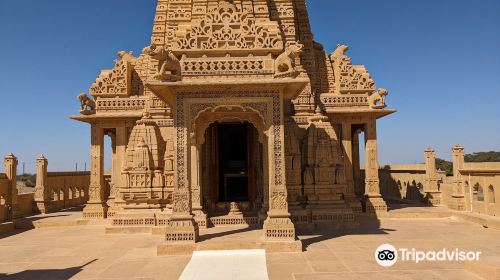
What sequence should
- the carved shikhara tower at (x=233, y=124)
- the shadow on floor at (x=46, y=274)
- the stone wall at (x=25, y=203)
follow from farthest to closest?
the stone wall at (x=25, y=203) < the carved shikhara tower at (x=233, y=124) < the shadow on floor at (x=46, y=274)

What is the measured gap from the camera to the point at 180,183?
955 cm

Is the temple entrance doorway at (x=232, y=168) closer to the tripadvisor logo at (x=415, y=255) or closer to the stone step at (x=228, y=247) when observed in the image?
the stone step at (x=228, y=247)

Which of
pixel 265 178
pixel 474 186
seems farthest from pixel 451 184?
pixel 265 178

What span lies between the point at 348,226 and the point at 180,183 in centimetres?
605

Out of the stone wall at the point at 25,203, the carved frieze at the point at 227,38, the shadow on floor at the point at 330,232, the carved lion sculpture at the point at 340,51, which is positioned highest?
the carved lion sculpture at the point at 340,51

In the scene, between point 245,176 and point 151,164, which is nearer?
point 151,164

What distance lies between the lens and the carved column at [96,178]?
593 inches

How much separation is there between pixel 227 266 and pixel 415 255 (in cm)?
447

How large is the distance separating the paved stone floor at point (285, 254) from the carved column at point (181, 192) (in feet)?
2.34

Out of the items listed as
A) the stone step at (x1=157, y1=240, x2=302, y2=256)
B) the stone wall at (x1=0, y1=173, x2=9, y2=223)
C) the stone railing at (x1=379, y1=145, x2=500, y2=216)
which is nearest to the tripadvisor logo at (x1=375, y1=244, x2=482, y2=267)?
the stone step at (x1=157, y1=240, x2=302, y2=256)

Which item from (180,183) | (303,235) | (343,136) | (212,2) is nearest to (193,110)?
(180,183)

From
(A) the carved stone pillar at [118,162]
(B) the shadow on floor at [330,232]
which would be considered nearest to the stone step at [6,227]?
(A) the carved stone pillar at [118,162]

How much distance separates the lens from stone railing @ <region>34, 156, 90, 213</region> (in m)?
18.2

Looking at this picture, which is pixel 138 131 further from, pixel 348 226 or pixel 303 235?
pixel 348 226
